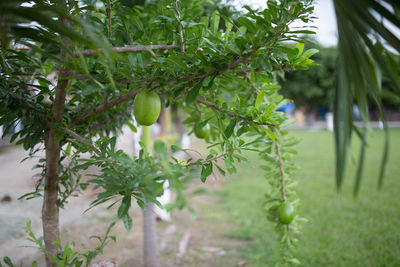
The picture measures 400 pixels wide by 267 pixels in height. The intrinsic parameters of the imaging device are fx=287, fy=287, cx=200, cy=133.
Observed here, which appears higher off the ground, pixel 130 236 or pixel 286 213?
pixel 286 213

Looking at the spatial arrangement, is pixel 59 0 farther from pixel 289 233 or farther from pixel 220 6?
pixel 289 233

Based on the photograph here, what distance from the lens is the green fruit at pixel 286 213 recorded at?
41.8 inches

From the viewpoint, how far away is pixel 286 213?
3.48 feet

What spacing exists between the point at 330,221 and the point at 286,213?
171 centimetres

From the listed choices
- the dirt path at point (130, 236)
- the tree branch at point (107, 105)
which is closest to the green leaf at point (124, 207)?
the tree branch at point (107, 105)

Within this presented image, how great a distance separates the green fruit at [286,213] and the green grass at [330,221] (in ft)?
0.43

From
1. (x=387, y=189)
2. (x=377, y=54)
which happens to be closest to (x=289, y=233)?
(x=377, y=54)

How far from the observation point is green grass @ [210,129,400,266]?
6.07ft

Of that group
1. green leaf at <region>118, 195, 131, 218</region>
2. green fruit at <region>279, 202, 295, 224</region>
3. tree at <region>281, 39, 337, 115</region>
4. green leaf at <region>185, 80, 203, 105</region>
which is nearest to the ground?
green fruit at <region>279, 202, 295, 224</region>

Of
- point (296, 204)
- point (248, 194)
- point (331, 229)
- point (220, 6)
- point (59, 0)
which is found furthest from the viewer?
point (248, 194)

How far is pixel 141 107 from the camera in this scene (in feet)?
2.33

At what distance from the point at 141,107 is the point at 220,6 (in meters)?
0.93

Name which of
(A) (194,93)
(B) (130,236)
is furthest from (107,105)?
(B) (130,236)

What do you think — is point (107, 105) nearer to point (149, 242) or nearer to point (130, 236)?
point (149, 242)
